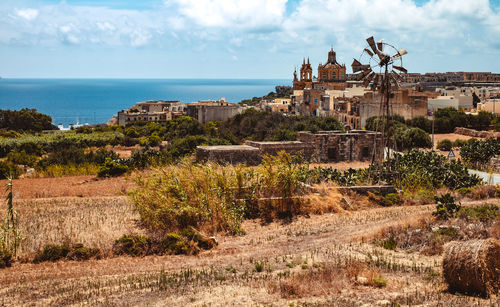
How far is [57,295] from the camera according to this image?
27.8 feet

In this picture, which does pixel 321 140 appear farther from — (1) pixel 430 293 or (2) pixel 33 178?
(1) pixel 430 293

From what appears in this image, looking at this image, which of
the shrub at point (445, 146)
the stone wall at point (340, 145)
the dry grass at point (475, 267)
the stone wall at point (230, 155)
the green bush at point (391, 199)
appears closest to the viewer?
the dry grass at point (475, 267)

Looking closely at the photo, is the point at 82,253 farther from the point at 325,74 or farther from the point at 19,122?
the point at 325,74

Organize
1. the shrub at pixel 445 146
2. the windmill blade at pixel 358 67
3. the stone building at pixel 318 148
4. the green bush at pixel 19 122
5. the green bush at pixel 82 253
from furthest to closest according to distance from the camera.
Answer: the green bush at pixel 19 122 → the shrub at pixel 445 146 → the stone building at pixel 318 148 → the windmill blade at pixel 358 67 → the green bush at pixel 82 253

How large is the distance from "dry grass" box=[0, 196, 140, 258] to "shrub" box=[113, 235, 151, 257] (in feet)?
0.84

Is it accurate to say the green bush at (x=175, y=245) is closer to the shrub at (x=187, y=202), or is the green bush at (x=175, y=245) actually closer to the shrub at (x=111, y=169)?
the shrub at (x=187, y=202)

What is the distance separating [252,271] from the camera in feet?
31.3

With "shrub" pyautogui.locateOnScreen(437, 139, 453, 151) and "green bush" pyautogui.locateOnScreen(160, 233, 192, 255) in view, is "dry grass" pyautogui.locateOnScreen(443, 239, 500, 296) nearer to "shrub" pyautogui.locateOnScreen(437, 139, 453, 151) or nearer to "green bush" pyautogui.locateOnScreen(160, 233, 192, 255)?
"green bush" pyautogui.locateOnScreen(160, 233, 192, 255)

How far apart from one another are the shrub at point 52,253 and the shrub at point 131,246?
114cm

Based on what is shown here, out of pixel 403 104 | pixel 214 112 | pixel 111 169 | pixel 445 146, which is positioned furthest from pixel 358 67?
pixel 214 112

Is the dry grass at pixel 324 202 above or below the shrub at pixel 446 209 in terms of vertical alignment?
below

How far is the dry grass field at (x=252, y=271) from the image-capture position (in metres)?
7.98

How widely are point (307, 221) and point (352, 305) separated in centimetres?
690

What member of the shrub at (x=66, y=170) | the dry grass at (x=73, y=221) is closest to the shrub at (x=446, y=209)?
the dry grass at (x=73, y=221)
